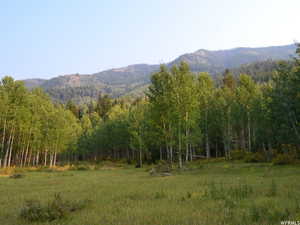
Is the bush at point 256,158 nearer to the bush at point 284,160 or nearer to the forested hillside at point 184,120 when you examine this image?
the forested hillside at point 184,120

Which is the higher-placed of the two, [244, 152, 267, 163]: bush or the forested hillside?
the forested hillside

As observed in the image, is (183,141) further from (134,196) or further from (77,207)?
(77,207)

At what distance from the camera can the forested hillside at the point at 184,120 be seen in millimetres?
35750

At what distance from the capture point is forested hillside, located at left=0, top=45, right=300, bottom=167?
117ft

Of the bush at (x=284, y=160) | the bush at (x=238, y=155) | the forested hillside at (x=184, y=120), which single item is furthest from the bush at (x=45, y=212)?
the bush at (x=238, y=155)

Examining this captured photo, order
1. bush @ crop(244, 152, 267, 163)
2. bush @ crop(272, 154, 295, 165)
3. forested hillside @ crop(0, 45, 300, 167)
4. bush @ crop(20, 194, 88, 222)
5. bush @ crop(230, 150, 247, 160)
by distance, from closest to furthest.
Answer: bush @ crop(20, 194, 88, 222)
bush @ crop(272, 154, 295, 165)
forested hillside @ crop(0, 45, 300, 167)
bush @ crop(244, 152, 267, 163)
bush @ crop(230, 150, 247, 160)

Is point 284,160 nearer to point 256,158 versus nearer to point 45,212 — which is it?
point 256,158

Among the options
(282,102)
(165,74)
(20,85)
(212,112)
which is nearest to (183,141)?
(165,74)

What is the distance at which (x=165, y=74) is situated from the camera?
4125 cm

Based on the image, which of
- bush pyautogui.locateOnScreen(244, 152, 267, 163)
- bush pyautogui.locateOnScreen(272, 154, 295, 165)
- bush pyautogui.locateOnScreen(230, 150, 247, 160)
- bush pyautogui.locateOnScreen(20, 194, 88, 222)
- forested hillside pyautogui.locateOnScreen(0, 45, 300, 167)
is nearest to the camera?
bush pyautogui.locateOnScreen(20, 194, 88, 222)

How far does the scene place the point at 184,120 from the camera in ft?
135

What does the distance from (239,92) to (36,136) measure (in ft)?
152

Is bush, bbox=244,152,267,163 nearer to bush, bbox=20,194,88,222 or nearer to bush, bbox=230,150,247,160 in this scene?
bush, bbox=230,150,247,160

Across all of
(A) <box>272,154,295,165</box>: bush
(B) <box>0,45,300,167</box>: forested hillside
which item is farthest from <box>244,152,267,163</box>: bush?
(A) <box>272,154,295,165</box>: bush
